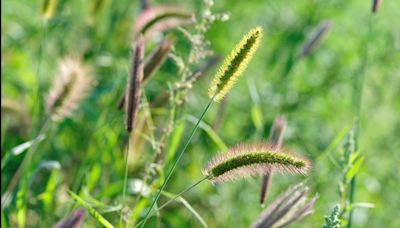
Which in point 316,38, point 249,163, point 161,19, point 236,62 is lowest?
point 249,163

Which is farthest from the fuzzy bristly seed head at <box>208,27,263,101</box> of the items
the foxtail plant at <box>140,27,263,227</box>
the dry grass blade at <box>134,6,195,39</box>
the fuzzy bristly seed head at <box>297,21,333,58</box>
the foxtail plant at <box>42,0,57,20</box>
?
the fuzzy bristly seed head at <box>297,21,333,58</box>

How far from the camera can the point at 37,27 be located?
4.80m

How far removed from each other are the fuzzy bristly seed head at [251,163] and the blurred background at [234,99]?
142 centimetres

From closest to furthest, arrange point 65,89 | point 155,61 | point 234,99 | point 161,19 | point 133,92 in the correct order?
point 133,92 < point 155,61 < point 65,89 < point 161,19 < point 234,99

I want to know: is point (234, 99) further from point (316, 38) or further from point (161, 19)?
point (161, 19)

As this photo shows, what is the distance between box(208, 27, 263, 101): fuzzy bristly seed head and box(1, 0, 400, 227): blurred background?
55.3 inches

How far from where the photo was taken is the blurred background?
3.92 meters

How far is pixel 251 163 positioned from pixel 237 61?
24 cm

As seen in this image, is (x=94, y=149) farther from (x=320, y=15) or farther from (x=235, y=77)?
(x=320, y=15)

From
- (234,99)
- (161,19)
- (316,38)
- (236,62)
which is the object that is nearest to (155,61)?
(161,19)

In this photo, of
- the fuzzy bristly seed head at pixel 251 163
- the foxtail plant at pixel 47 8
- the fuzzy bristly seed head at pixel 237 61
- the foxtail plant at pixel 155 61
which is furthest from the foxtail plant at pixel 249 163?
the foxtail plant at pixel 47 8

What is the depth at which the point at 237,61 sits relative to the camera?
209 cm

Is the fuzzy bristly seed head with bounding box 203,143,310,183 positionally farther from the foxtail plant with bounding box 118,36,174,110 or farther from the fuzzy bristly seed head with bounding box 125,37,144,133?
the foxtail plant with bounding box 118,36,174,110

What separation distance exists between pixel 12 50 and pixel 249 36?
114 inches
